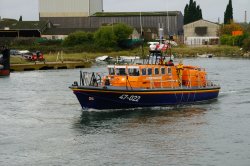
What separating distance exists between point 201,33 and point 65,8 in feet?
113

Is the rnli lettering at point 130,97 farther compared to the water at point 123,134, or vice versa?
the rnli lettering at point 130,97

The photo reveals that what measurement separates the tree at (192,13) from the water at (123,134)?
111696 mm

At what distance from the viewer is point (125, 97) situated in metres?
38.3

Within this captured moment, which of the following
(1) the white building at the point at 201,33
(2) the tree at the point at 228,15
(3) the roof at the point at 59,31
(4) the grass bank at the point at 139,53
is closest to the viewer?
(4) the grass bank at the point at 139,53

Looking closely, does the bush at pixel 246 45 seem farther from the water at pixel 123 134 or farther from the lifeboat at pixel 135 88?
the lifeboat at pixel 135 88

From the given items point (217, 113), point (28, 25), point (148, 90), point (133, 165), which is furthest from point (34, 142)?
point (28, 25)

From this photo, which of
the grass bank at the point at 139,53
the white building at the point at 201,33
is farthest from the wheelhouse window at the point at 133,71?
the white building at the point at 201,33

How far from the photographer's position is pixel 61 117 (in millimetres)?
37562

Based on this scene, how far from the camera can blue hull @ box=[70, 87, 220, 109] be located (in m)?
37.7

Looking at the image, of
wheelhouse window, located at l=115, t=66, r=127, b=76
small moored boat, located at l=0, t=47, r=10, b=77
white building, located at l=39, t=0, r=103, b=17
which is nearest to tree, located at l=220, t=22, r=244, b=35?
white building, located at l=39, t=0, r=103, b=17

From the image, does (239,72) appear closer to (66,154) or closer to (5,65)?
(5,65)

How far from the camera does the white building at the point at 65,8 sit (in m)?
141

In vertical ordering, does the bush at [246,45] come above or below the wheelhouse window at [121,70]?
above

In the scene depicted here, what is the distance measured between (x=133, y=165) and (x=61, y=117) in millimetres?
12728
